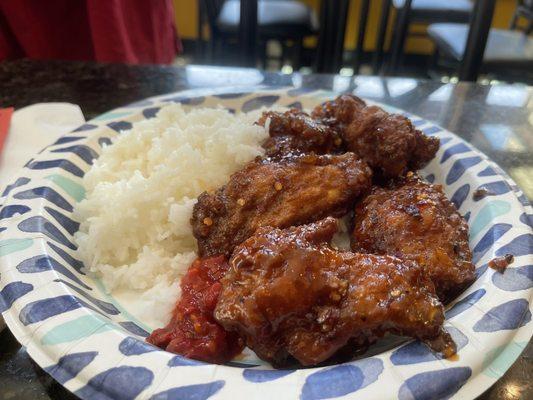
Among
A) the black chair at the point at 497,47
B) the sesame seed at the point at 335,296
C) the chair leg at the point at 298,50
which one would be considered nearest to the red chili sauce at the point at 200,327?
the sesame seed at the point at 335,296

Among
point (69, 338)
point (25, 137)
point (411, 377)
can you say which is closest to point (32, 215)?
point (69, 338)

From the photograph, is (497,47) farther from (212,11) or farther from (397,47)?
(212,11)

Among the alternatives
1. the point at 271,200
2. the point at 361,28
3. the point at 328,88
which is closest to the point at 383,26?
the point at 361,28

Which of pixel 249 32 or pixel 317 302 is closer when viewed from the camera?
pixel 317 302

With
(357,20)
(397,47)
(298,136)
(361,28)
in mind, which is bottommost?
(357,20)

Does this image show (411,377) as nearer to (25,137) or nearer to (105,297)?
(105,297)

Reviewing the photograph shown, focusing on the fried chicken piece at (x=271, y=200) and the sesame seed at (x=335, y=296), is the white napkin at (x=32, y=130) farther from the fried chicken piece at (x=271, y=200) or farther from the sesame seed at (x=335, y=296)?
the sesame seed at (x=335, y=296)
